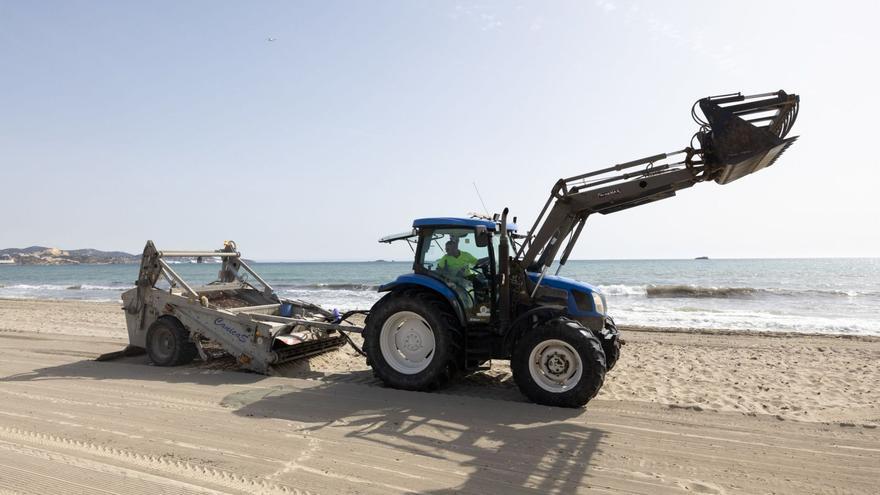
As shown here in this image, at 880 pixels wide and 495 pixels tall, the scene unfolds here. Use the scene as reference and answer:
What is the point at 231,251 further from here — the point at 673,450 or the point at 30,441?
the point at 673,450

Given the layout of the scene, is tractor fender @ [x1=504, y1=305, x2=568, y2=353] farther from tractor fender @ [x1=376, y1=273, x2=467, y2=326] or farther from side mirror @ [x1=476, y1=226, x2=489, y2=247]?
side mirror @ [x1=476, y1=226, x2=489, y2=247]

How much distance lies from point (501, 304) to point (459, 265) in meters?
0.75

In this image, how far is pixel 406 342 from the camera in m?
6.89

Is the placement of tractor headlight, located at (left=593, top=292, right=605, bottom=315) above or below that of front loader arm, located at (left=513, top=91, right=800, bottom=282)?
below

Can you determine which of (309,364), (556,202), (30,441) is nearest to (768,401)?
(556,202)

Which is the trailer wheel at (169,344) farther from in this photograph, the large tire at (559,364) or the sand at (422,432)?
the large tire at (559,364)

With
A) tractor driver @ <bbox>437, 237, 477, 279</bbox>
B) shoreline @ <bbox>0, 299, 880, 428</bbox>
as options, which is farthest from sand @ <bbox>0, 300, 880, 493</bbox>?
tractor driver @ <bbox>437, 237, 477, 279</bbox>

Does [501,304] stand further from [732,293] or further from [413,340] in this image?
[732,293]

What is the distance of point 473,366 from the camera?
7.24 meters

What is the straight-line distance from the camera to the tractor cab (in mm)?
6539

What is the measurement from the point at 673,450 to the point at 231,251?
25.8ft

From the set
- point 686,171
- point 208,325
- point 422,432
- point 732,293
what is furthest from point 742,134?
point 732,293

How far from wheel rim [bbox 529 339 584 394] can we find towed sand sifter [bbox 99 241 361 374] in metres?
2.67

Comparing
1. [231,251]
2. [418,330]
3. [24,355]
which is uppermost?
[231,251]
